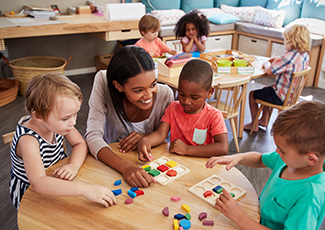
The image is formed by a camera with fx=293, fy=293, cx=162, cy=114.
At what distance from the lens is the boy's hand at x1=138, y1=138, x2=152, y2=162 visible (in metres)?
1.25

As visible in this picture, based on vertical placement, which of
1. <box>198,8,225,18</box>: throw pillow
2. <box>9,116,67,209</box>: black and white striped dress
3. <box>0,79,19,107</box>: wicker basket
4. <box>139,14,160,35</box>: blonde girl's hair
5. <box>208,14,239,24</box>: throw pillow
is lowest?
<box>0,79,19,107</box>: wicker basket

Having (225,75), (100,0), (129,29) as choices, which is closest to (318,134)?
(225,75)

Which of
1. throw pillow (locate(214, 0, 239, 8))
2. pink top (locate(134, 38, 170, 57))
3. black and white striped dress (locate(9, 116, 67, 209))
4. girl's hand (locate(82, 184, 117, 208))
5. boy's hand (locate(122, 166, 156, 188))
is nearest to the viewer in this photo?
girl's hand (locate(82, 184, 117, 208))

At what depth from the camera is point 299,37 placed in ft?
9.04

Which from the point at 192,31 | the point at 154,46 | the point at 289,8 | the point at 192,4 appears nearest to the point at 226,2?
the point at 192,4

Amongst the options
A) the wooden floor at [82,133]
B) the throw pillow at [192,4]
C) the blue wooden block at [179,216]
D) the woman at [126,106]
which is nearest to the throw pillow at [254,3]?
the throw pillow at [192,4]

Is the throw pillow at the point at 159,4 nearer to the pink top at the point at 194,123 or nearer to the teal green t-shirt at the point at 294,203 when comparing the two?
the pink top at the point at 194,123

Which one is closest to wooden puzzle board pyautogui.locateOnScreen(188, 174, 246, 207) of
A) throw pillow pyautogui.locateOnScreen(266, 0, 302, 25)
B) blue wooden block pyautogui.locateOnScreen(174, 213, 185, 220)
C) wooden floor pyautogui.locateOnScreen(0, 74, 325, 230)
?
blue wooden block pyautogui.locateOnScreen(174, 213, 185, 220)

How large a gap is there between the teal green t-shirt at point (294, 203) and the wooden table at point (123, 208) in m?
0.06

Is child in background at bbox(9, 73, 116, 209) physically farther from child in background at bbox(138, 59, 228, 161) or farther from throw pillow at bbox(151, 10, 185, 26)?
throw pillow at bbox(151, 10, 185, 26)

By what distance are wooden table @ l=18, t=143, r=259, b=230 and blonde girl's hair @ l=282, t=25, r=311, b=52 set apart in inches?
82.4

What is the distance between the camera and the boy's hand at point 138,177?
1.09 meters

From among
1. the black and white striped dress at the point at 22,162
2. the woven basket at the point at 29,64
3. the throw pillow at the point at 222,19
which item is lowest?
the woven basket at the point at 29,64

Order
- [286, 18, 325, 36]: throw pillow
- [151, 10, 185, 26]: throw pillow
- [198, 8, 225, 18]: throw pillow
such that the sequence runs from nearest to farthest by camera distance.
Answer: [286, 18, 325, 36]: throw pillow → [151, 10, 185, 26]: throw pillow → [198, 8, 225, 18]: throw pillow
